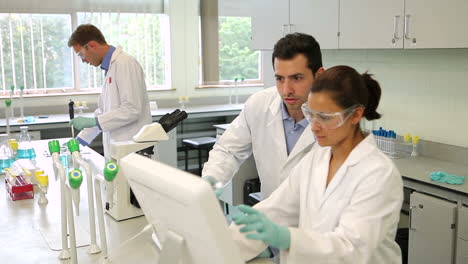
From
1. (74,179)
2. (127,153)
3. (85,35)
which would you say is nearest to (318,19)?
(85,35)

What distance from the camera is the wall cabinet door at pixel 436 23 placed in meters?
2.68

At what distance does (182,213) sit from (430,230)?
2.11 metres

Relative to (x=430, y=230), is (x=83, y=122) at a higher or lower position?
higher

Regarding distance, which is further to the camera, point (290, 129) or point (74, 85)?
point (74, 85)

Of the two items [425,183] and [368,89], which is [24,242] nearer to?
[368,89]

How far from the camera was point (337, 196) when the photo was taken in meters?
1.31

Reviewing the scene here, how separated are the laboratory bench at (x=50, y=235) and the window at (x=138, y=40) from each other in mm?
3099

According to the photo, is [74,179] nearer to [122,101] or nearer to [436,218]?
[122,101]

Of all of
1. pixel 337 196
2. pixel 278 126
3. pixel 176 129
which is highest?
pixel 278 126

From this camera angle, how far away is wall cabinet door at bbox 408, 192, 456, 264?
101 inches

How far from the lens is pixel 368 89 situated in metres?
1.33

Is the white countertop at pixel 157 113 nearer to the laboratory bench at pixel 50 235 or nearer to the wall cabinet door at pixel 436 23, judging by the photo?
the laboratory bench at pixel 50 235

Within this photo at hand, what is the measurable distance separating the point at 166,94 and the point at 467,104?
3.47 meters

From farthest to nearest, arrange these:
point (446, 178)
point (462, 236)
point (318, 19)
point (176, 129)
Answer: point (176, 129), point (318, 19), point (446, 178), point (462, 236)
